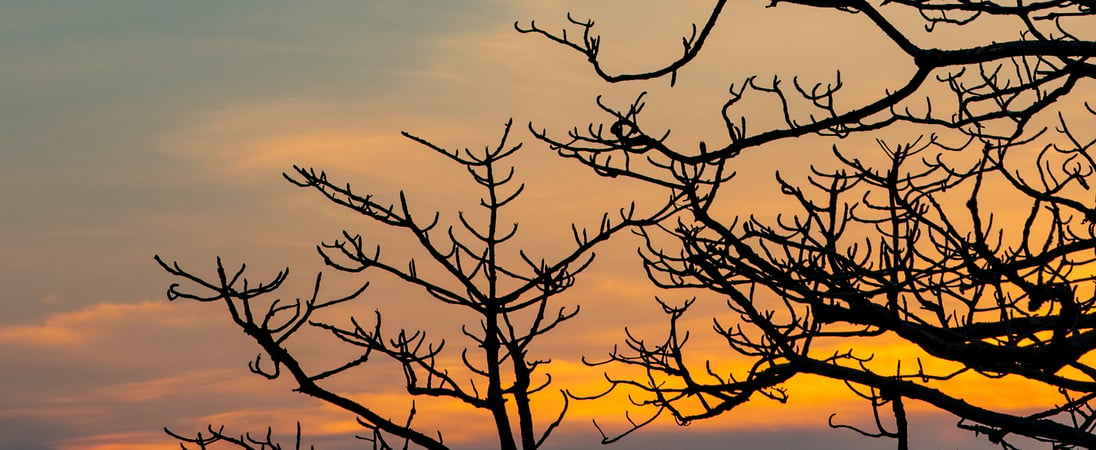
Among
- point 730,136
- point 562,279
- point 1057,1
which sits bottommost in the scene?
point 562,279

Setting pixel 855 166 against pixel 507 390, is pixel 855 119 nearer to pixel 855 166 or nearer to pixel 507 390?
pixel 855 166

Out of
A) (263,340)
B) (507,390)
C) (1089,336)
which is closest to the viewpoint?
(263,340)

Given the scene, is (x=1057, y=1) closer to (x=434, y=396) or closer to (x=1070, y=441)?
(x=1070, y=441)

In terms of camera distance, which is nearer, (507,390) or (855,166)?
(507,390)

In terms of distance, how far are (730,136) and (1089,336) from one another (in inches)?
80.9

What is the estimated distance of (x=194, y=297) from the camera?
514 centimetres

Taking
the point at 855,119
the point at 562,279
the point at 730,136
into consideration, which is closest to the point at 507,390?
the point at 562,279

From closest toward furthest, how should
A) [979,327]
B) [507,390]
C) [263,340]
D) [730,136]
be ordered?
[263,340]
[507,390]
[730,136]
[979,327]

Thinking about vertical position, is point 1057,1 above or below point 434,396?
above

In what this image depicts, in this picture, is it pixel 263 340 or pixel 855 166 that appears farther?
pixel 855 166

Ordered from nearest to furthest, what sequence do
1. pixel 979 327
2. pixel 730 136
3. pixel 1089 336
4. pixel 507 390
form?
pixel 1089 336, pixel 507 390, pixel 730 136, pixel 979 327

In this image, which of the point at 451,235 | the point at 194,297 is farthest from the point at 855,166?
the point at 194,297

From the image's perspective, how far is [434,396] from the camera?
5.63 m

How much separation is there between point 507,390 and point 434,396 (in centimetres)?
36
